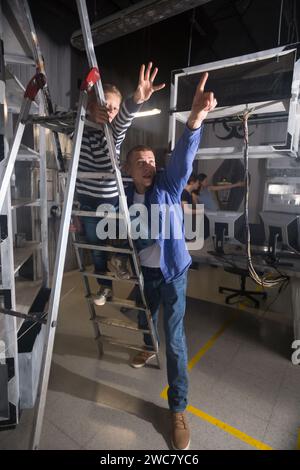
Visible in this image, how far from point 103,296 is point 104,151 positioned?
39.3 inches

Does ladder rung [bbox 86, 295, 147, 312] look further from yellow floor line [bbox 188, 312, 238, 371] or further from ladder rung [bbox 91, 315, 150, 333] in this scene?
yellow floor line [bbox 188, 312, 238, 371]

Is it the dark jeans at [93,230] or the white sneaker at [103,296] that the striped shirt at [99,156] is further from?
the white sneaker at [103,296]

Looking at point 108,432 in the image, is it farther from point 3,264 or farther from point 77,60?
point 77,60

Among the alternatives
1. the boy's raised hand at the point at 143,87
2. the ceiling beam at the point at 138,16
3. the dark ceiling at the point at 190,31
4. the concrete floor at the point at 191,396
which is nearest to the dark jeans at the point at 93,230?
the boy's raised hand at the point at 143,87

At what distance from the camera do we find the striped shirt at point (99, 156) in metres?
1.49

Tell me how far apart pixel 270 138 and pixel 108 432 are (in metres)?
6.04

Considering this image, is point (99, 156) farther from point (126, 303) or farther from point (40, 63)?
point (126, 303)

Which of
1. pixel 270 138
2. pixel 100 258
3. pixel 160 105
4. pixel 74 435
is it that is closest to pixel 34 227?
pixel 100 258

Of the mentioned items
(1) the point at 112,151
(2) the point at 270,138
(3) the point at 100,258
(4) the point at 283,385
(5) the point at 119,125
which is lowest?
(4) the point at 283,385

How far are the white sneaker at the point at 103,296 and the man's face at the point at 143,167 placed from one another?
2.65 ft

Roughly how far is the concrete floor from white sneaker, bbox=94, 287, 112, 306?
25.4 inches

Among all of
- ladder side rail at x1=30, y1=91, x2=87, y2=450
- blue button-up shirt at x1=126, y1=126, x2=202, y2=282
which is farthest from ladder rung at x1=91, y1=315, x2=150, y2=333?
ladder side rail at x1=30, y1=91, x2=87, y2=450

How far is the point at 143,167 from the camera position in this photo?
1.65m

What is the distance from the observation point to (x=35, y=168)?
152 inches
